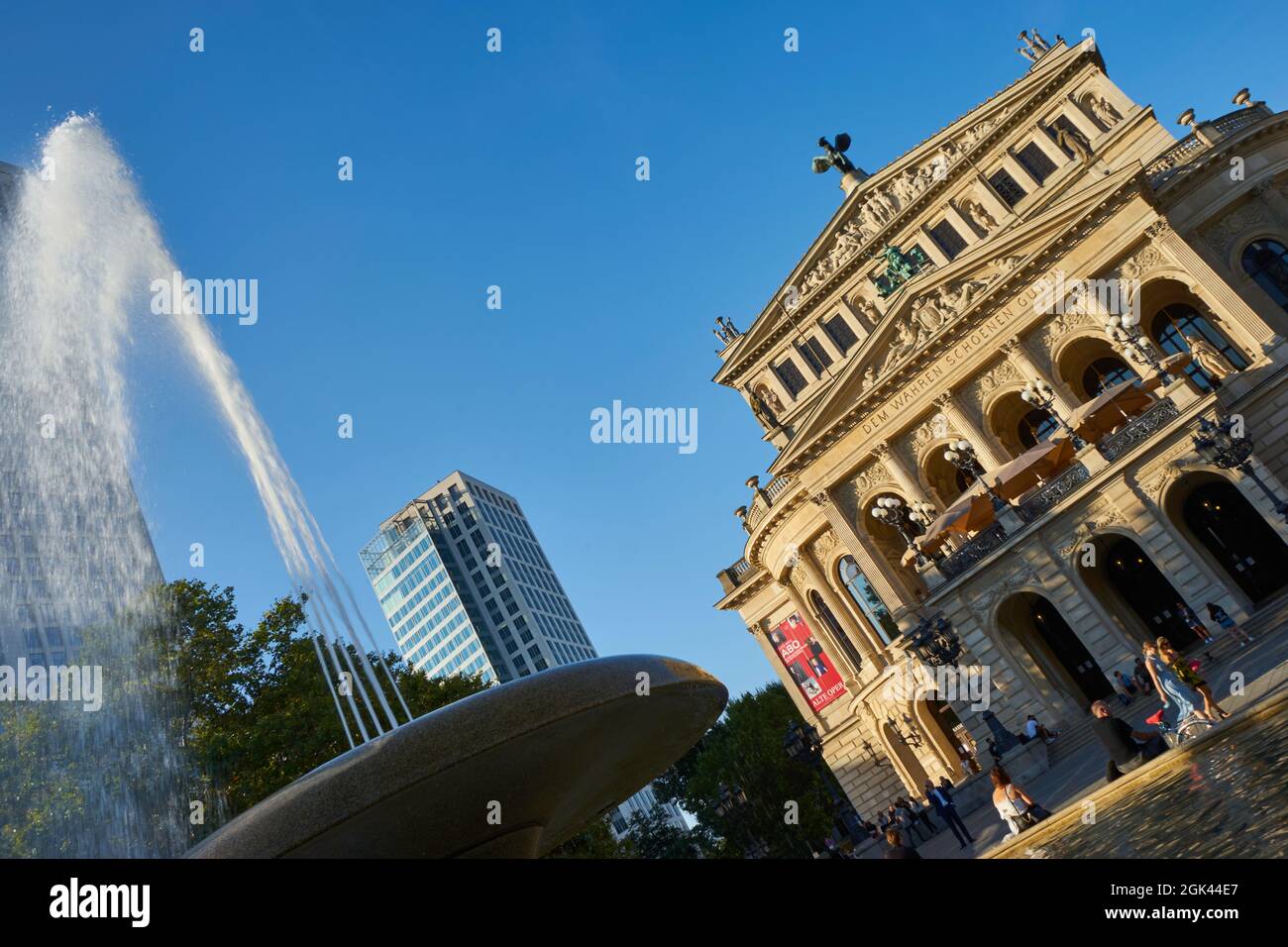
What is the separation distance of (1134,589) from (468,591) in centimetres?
8891

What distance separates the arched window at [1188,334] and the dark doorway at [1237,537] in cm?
350

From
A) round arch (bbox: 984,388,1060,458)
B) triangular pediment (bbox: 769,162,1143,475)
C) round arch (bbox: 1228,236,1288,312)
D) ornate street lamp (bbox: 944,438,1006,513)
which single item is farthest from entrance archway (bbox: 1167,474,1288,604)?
triangular pediment (bbox: 769,162,1143,475)

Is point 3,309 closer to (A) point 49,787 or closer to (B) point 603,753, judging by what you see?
(A) point 49,787

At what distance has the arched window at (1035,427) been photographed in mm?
32781

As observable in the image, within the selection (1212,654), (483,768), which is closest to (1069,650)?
(1212,654)

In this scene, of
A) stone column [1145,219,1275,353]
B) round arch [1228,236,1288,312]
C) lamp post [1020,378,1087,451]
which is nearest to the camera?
stone column [1145,219,1275,353]

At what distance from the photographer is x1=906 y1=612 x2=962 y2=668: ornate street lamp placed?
28531 millimetres

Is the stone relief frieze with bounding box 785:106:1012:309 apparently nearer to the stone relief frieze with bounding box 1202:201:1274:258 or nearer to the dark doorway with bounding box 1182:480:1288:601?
the stone relief frieze with bounding box 1202:201:1274:258

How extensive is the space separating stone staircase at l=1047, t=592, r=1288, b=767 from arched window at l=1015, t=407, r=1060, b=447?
373 inches

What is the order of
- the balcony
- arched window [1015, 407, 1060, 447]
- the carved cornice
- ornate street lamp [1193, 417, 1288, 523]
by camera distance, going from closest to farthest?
ornate street lamp [1193, 417, 1288, 523], the balcony, arched window [1015, 407, 1060, 447], the carved cornice

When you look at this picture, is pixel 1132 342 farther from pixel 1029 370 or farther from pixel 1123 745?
pixel 1123 745

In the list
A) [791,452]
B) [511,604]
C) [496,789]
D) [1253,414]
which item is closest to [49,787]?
[496,789]

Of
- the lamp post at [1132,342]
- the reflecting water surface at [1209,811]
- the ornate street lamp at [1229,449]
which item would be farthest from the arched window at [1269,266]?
the reflecting water surface at [1209,811]
